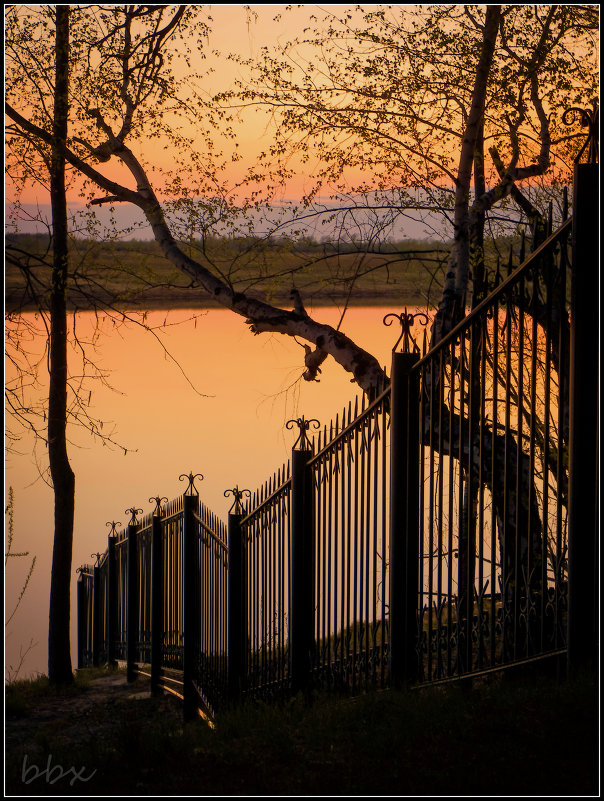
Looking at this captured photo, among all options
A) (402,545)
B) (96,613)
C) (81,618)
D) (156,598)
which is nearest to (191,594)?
(156,598)

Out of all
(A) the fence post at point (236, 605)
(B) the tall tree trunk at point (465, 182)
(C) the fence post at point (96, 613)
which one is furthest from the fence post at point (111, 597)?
(B) the tall tree trunk at point (465, 182)

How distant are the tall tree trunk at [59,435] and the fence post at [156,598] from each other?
2704 mm

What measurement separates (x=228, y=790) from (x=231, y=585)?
12.9 ft

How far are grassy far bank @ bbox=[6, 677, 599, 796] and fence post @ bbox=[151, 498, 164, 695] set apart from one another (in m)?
5.61

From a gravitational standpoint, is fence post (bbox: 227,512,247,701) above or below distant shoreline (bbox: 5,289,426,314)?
below

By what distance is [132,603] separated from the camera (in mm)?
13227

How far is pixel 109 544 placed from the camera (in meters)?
14.6

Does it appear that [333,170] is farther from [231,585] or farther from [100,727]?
[100,727]

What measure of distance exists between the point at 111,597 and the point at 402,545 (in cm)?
958

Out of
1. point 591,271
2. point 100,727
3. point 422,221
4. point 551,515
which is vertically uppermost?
point 422,221

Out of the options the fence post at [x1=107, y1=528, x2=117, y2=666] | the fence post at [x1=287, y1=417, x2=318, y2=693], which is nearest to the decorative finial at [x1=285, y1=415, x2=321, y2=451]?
the fence post at [x1=287, y1=417, x2=318, y2=693]

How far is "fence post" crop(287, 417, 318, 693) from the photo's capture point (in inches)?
289

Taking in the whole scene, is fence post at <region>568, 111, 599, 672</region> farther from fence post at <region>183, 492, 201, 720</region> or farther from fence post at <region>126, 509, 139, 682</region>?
fence post at <region>126, 509, 139, 682</region>

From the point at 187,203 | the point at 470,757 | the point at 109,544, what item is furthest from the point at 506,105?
the point at 109,544
